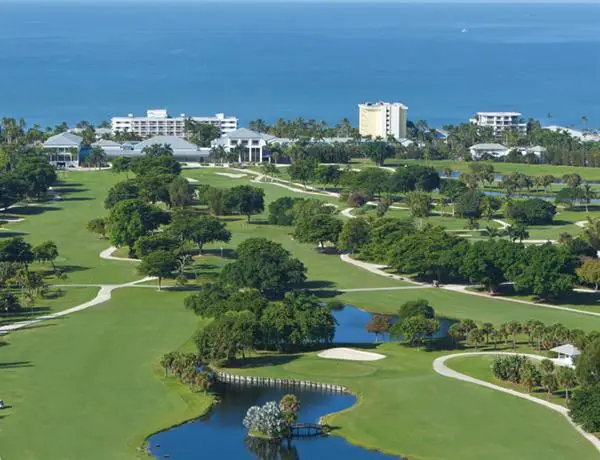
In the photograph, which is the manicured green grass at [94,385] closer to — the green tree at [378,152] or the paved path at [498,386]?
the paved path at [498,386]

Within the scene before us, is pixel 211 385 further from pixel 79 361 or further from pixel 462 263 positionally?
pixel 462 263

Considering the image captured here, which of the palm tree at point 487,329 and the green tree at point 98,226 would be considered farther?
the green tree at point 98,226

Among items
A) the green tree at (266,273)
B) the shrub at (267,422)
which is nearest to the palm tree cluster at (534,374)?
the shrub at (267,422)

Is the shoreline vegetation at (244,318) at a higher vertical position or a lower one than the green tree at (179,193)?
lower

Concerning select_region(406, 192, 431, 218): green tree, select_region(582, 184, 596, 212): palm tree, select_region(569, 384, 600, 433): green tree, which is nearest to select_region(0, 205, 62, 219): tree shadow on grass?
select_region(406, 192, 431, 218): green tree

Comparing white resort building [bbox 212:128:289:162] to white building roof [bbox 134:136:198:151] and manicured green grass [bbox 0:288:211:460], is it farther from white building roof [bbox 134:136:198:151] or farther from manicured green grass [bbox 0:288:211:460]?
manicured green grass [bbox 0:288:211:460]

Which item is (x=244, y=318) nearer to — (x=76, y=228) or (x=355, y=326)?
(x=355, y=326)
